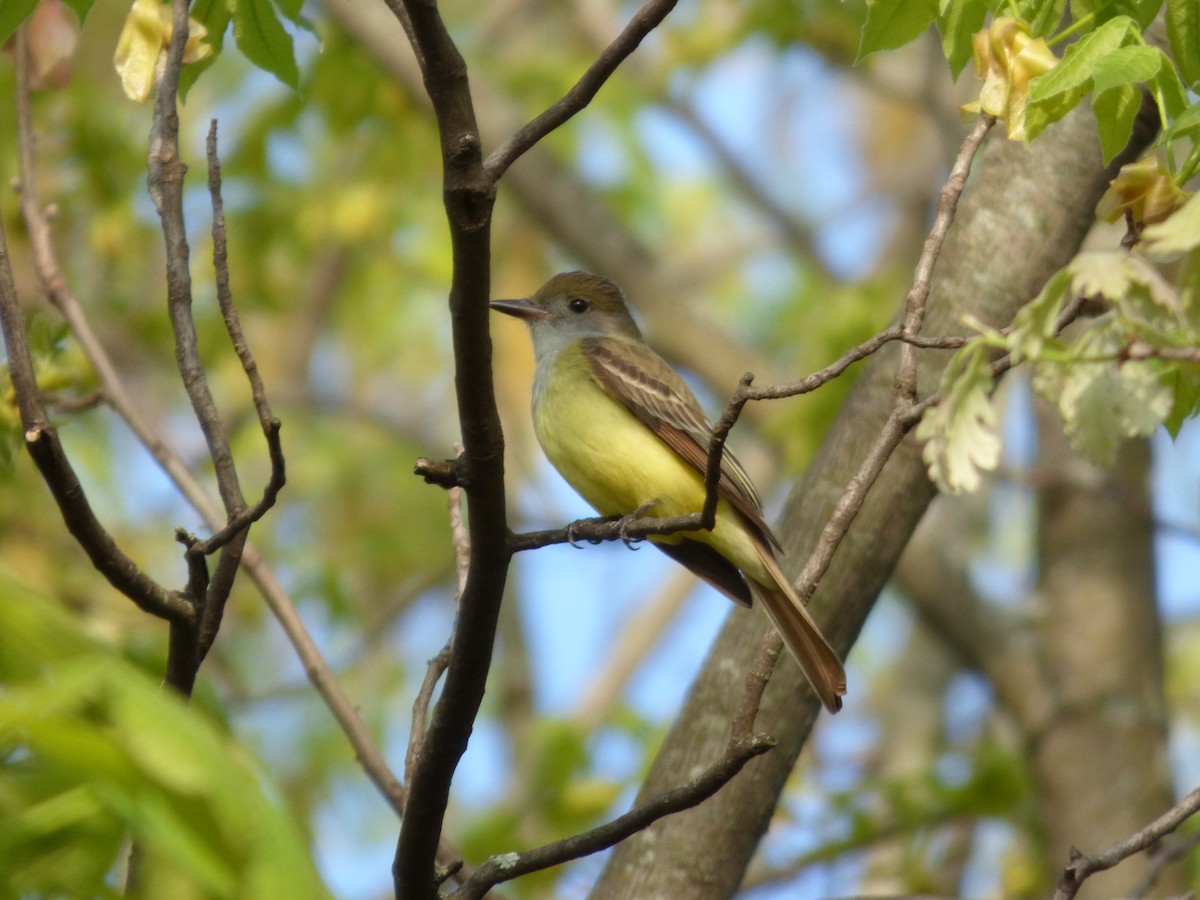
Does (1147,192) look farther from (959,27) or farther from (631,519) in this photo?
(631,519)

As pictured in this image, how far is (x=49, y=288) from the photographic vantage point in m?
4.40

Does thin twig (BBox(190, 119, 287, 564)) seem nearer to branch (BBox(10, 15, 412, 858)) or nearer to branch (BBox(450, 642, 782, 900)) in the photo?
branch (BBox(450, 642, 782, 900))

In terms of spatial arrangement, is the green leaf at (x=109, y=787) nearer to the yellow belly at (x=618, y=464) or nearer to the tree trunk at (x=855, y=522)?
the tree trunk at (x=855, y=522)

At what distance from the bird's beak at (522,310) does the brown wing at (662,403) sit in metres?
0.63

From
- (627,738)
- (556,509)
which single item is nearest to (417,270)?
(556,509)

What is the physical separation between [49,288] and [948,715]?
7.96 metres

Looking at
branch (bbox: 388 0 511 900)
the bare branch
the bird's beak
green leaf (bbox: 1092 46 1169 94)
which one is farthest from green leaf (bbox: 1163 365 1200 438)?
the bird's beak

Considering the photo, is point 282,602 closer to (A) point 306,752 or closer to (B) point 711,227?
(A) point 306,752

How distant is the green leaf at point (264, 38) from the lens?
3.50 m

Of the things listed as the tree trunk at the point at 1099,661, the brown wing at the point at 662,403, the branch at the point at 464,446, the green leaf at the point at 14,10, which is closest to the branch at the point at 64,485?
the green leaf at the point at 14,10

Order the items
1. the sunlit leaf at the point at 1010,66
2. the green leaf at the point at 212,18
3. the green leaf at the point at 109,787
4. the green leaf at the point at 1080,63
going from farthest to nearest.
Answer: the green leaf at the point at 212,18
the sunlit leaf at the point at 1010,66
the green leaf at the point at 1080,63
the green leaf at the point at 109,787

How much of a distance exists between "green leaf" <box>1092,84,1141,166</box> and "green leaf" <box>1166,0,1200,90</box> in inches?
7.7

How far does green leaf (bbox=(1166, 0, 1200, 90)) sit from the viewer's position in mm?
2814

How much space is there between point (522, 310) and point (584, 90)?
3737 mm
